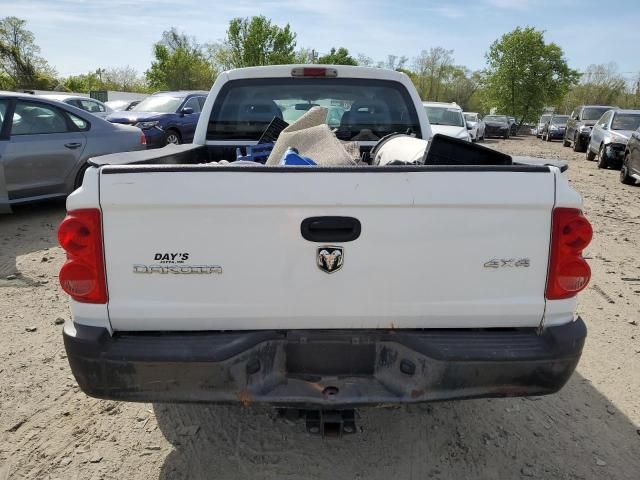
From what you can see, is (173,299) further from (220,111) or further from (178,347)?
(220,111)

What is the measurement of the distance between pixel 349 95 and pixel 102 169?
2.50 metres

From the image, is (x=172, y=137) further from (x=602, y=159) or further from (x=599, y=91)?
(x=599, y=91)

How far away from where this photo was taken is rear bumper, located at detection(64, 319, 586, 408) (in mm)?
2045

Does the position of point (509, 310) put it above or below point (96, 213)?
below

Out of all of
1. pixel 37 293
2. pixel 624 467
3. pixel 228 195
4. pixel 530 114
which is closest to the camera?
pixel 228 195

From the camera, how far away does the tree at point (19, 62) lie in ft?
165

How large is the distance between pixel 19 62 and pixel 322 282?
60614mm

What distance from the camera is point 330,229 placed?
6.59 ft

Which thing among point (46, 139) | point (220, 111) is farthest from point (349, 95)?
point (46, 139)

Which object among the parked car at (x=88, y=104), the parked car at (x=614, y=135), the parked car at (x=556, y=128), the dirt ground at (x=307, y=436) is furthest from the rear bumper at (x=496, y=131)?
the dirt ground at (x=307, y=436)

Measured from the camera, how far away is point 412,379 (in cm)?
210

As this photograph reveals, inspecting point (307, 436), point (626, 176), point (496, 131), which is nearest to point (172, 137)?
point (626, 176)

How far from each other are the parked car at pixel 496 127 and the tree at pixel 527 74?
1389cm

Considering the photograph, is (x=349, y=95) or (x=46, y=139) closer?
(x=349, y=95)
